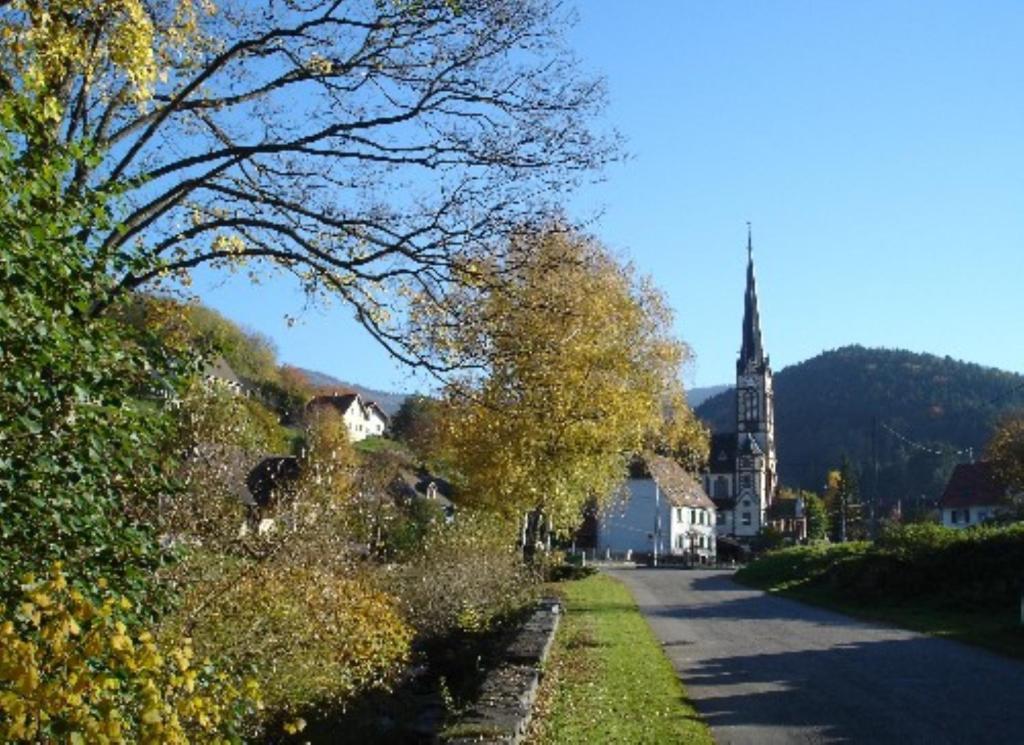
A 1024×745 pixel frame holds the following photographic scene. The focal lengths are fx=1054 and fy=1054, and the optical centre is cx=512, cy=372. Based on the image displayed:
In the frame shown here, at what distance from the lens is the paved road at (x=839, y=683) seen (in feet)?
33.0

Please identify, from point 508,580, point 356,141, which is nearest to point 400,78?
point 356,141

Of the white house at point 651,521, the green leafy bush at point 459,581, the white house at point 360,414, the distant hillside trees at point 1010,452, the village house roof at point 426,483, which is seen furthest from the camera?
the white house at point 360,414

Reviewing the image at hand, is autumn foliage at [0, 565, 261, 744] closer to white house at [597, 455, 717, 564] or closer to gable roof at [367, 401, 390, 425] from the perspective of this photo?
white house at [597, 455, 717, 564]

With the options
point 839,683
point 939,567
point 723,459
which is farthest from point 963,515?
point 839,683

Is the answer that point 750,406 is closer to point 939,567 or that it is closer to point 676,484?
point 676,484

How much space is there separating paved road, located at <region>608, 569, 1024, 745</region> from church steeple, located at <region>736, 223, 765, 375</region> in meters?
80.2

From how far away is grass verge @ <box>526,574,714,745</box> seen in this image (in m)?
9.63

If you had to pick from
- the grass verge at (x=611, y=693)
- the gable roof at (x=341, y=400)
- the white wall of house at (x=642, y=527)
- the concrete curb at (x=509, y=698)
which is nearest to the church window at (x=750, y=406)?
the white wall of house at (x=642, y=527)

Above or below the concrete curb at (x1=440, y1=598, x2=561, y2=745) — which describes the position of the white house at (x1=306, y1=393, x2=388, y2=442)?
above

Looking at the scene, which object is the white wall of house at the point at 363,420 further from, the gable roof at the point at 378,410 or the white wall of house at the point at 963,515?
the white wall of house at the point at 963,515

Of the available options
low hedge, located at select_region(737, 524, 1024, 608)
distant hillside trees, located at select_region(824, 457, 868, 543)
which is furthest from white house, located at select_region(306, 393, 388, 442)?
low hedge, located at select_region(737, 524, 1024, 608)

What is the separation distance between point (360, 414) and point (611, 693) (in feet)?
309

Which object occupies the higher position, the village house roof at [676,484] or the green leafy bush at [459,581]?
the village house roof at [676,484]

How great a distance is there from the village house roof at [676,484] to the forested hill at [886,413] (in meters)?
26.5
